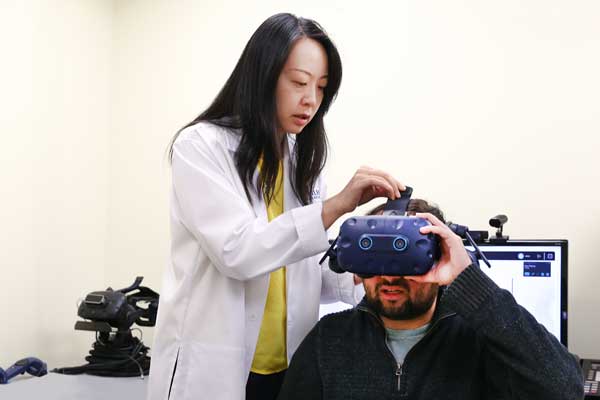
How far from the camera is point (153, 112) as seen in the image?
2.93 m

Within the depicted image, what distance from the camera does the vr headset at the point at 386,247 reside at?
1.11 metres

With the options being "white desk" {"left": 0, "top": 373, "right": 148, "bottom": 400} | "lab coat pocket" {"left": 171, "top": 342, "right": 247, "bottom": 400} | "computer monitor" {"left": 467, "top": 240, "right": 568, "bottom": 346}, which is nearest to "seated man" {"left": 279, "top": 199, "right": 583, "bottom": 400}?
"lab coat pocket" {"left": 171, "top": 342, "right": 247, "bottom": 400}

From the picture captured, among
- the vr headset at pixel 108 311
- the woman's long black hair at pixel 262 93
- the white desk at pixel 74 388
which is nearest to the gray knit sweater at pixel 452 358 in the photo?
the woman's long black hair at pixel 262 93

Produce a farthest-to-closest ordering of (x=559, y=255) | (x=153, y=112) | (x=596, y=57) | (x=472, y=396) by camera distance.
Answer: (x=153, y=112)
(x=596, y=57)
(x=559, y=255)
(x=472, y=396)

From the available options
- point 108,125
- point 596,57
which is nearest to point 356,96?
point 596,57

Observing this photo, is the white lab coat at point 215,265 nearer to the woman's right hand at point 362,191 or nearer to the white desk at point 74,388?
the woman's right hand at point 362,191

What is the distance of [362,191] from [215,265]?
31cm

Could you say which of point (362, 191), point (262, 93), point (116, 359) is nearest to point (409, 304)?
point (362, 191)

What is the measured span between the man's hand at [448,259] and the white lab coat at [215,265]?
20 cm

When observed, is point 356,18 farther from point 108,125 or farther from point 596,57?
point 108,125

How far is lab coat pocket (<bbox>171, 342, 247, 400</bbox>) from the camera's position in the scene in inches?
53.3

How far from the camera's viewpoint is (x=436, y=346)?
53.8 inches

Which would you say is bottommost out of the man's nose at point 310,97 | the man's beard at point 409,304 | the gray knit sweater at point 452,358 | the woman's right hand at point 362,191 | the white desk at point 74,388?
the white desk at point 74,388

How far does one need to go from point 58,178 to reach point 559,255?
180cm
